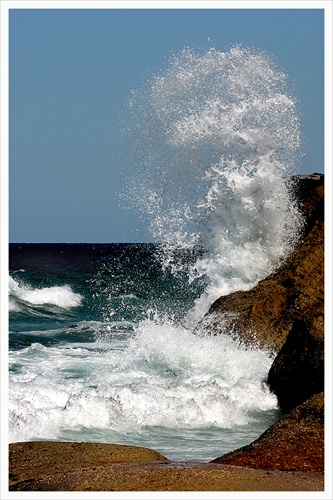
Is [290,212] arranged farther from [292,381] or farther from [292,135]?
[292,381]

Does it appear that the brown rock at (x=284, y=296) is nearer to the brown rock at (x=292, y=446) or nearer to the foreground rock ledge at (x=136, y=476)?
the brown rock at (x=292, y=446)

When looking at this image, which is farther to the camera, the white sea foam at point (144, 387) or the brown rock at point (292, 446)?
the white sea foam at point (144, 387)

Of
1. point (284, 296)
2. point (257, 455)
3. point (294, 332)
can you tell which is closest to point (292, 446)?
point (257, 455)

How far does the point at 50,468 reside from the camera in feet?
16.2

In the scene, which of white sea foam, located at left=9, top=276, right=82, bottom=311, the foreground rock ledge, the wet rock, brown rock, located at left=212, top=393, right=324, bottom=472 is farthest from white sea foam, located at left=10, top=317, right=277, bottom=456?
white sea foam, located at left=9, top=276, right=82, bottom=311

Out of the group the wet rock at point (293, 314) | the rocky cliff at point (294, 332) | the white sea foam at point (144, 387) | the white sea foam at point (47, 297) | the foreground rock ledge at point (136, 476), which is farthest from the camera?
the white sea foam at point (47, 297)

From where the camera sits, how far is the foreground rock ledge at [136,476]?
415cm

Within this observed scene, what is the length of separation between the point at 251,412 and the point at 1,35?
4.81m

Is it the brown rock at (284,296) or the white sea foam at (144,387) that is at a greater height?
the brown rock at (284,296)

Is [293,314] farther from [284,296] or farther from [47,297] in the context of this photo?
[47,297]

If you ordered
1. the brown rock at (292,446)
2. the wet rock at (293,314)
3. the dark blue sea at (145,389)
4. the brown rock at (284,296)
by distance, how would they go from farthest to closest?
the brown rock at (284,296), the wet rock at (293,314), the dark blue sea at (145,389), the brown rock at (292,446)

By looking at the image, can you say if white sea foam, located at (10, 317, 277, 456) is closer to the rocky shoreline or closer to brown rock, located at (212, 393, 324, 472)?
the rocky shoreline

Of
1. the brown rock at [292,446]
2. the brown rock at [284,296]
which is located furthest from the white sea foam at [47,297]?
the brown rock at [292,446]

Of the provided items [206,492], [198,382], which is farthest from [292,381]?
[206,492]
